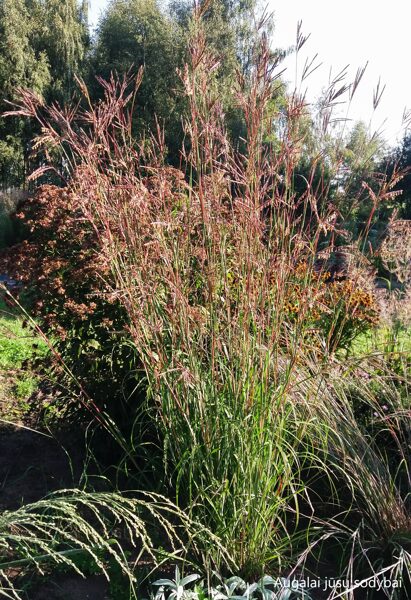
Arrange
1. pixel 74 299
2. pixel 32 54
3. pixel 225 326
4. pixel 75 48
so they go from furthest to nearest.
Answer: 1. pixel 75 48
2. pixel 32 54
3. pixel 74 299
4. pixel 225 326

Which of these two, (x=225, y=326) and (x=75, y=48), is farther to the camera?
(x=75, y=48)

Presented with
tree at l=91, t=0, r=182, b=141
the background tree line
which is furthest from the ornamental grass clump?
tree at l=91, t=0, r=182, b=141

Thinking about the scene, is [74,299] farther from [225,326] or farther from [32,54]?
[32,54]

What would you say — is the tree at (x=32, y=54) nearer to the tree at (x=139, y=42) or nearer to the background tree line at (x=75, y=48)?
the background tree line at (x=75, y=48)

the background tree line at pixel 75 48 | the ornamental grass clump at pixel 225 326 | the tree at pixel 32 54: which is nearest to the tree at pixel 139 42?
the background tree line at pixel 75 48

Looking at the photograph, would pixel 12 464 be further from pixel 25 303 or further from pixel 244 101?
pixel 244 101

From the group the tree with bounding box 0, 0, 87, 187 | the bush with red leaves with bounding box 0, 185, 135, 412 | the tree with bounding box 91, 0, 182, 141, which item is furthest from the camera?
the tree with bounding box 0, 0, 87, 187

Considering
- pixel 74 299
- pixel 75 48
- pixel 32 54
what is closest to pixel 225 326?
pixel 74 299

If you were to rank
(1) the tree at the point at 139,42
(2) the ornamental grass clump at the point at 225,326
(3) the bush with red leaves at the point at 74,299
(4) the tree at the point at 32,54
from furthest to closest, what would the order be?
1. (4) the tree at the point at 32,54
2. (1) the tree at the point at 139,42
3. (3) the bush with red leaves at the point at 74,299
4. (2) the ornamental grass clump at the point at 225,326

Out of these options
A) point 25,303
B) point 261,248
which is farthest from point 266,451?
point 25,303

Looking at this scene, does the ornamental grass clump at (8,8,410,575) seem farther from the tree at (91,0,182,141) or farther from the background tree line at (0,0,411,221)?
the tree at (91,0,182,141)

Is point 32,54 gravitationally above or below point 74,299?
above

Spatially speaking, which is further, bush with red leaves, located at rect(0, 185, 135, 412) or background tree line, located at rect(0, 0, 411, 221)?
background tree line, located at rect(0, 0, 411, 221)

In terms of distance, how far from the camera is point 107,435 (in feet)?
13.4
